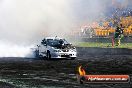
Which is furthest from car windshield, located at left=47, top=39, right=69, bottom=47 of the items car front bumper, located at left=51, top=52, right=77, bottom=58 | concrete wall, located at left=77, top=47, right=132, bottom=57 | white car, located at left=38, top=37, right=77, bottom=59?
concrete wall, located at left=77, top=47, right=132, bottom=57

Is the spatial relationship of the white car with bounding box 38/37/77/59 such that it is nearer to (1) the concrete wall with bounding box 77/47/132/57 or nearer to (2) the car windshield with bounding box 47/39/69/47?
(2) the car windshield with bounding box 47/39/69/47

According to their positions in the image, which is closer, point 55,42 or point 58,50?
point 58,50

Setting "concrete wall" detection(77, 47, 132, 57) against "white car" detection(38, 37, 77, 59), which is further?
"concrete wall" detection(77, 47, 132, 57)

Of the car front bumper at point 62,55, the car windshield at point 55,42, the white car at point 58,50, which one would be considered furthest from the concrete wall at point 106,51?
the car front bumper at point 62,55

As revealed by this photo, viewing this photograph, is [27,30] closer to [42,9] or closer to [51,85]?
[42,9]

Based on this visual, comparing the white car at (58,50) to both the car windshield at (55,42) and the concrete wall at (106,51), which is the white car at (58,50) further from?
the concrete wall at (106,51)

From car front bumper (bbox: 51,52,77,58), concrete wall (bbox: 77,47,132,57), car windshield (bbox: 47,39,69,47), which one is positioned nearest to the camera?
car front bumper (bbox: 51,52,77,58)

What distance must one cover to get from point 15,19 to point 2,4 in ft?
6.77

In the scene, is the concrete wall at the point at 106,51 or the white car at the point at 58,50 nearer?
the white car at the point at 58,50

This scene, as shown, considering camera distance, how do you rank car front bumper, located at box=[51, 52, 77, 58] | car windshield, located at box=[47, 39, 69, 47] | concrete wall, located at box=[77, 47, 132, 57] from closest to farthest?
car front bumper, located at box=[51, 52, 77, 58] → car windshield, located at box=[47, 39, 69, 47] → concrete wall, located at box=[77, 47, 132, 57]

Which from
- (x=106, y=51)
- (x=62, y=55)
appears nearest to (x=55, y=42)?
(x=62, y=55)

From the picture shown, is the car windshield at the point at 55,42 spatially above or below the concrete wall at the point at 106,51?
above

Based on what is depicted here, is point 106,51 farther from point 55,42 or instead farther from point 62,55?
point 62,55

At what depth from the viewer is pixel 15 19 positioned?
48188 millimetres
